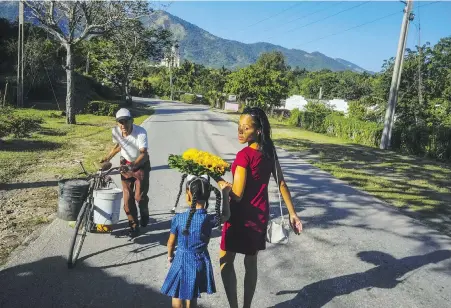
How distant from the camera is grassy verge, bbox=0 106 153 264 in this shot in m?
5.86

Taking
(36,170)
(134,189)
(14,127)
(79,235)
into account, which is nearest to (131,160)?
(134,189)

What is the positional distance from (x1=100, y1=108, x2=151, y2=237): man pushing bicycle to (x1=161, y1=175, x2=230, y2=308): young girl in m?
2.22

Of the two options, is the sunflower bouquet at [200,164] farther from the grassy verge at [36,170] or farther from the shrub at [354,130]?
the shrub at [354,130]

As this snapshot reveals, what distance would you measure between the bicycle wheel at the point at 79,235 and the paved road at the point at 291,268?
5.3 inches

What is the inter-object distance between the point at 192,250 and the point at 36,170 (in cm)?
768

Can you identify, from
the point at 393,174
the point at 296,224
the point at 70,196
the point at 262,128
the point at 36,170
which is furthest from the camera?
the point at 393,174

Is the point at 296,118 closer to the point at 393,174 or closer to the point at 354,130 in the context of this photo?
the point at 354,130

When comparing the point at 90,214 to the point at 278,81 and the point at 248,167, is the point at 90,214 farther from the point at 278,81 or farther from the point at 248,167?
the point at 278,81

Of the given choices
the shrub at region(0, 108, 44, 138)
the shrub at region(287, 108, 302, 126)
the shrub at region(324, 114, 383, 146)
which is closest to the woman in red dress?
the shrub at region(0, 108, 44, 138)

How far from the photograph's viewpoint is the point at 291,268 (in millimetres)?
5023

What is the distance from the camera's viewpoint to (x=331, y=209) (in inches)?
315

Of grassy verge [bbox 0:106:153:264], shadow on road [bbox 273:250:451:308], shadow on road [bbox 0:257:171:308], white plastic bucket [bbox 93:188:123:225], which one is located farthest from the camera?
grassy verge [bbox 0:106:153:264]

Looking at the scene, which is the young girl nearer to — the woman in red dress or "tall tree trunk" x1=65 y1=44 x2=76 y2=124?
the woman in red dress

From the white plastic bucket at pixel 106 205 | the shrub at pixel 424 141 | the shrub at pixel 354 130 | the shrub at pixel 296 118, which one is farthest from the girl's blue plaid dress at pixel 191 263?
the shrub at pixel 296 118
